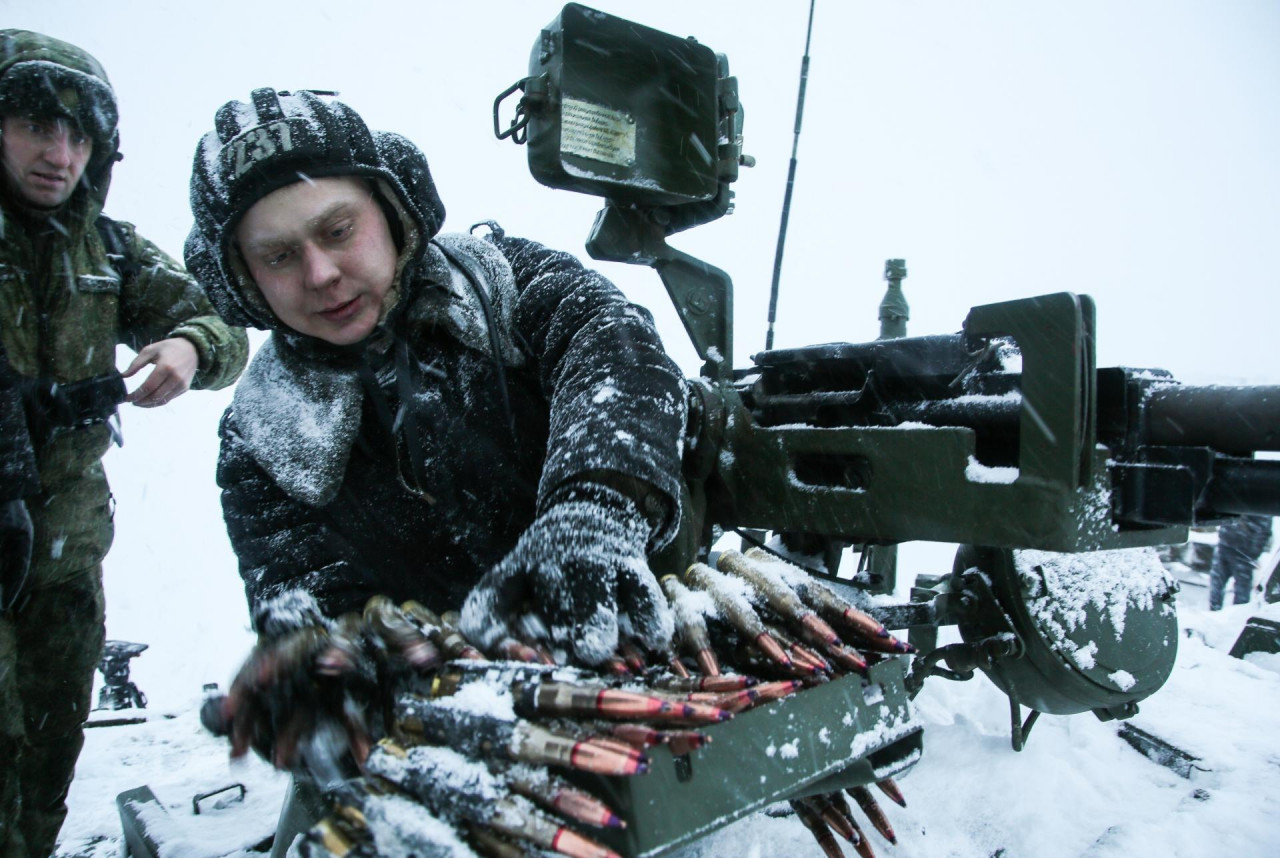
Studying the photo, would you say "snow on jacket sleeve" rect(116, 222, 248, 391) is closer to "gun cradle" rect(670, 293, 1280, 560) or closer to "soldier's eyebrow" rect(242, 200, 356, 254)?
"soldier's eyebrow" rect(242, 200, 356, 254)

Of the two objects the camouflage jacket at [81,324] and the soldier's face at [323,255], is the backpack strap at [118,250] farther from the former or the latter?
the soldier's face at [323,255]

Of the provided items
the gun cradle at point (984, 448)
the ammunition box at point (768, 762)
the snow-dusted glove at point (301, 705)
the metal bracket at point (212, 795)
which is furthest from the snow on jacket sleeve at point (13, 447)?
the ammunition box at point (768, 762)

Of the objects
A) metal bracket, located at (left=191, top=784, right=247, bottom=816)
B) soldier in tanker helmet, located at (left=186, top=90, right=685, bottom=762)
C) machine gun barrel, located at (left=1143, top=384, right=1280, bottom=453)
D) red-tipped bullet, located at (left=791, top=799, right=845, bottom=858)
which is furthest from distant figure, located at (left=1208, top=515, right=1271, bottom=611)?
metal bracket, located at (left=191, top=784, right=247, bottom=816)

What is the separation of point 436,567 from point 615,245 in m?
1.49

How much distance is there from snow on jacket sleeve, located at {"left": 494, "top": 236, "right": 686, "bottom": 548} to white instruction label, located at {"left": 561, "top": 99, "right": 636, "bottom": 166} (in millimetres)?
428

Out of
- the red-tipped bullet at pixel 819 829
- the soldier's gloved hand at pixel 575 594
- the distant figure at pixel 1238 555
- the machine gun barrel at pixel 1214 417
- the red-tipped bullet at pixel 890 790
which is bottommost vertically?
the distant figure at pixel 1238 555

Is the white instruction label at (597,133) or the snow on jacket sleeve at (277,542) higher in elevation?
the white instruction label at (597,133)

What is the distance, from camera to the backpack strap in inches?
123

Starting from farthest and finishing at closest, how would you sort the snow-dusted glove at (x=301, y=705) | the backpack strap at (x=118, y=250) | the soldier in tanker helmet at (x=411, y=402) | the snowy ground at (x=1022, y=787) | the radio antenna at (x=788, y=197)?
the radio antenna at (x=788, y=197), the backpack strap at (x=118, y=250), the snowy ground at (x=1022, y=787), the soldier in tanker helmet at (x=411, y=402), the snow-dusted glove at (x=301, y=705)

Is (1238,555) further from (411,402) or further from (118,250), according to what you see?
(118,250)

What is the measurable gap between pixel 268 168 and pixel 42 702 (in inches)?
93.7

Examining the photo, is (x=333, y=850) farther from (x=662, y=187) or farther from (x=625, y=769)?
(x=662, y=187)

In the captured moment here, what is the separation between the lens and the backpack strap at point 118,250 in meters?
3.13

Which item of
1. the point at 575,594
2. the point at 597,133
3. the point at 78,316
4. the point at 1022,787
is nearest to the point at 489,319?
the point at 597,133
